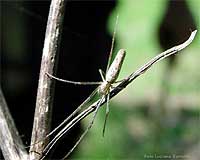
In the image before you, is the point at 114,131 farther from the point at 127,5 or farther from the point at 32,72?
the point at 127,5

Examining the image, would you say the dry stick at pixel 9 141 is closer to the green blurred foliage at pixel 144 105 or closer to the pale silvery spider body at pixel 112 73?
the pale silvery spider body at pixel 112 73

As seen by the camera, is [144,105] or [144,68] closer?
[144,68]

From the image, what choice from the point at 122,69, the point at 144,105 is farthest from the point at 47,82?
the point at 144,105

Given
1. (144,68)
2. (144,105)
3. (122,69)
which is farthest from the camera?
(144,105)

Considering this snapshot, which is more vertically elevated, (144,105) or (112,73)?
(112,73)

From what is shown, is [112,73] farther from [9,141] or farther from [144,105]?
[144,105]

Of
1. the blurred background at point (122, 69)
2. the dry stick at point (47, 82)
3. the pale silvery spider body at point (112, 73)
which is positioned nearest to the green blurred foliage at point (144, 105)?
the blurred background at point (122, 69)

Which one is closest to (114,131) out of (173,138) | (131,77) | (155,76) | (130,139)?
(130,139)
